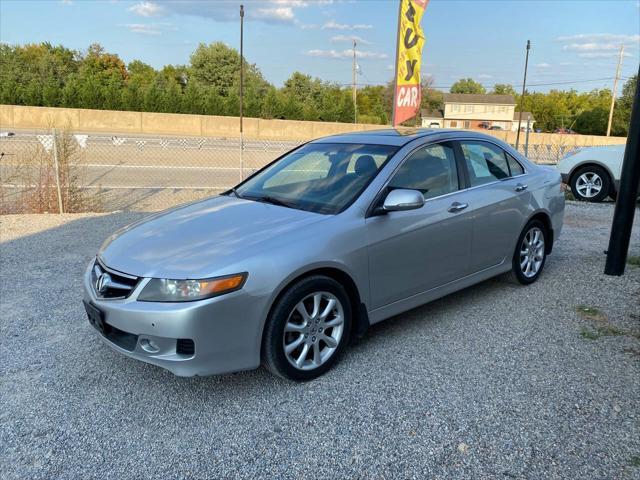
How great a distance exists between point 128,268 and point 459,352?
95.8 inches

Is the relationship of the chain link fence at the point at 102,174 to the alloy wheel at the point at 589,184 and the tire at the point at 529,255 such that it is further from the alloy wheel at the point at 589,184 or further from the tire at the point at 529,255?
the alloy wheel at the point at 589,184

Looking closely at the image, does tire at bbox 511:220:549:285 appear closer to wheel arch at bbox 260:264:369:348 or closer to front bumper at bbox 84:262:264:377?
wheel arch at bbox 260:264:369:348

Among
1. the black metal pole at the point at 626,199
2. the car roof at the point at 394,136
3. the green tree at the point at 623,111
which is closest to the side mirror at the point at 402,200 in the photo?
the car roof at the point at 394,136

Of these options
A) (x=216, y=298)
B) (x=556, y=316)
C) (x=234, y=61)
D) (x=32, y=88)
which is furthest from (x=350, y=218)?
(x=234, y=61)

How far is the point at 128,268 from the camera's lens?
3.14 meters

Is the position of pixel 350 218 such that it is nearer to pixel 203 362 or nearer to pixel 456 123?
pixel 203 362

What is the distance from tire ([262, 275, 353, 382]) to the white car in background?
9.19 meters

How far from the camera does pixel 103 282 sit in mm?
3232

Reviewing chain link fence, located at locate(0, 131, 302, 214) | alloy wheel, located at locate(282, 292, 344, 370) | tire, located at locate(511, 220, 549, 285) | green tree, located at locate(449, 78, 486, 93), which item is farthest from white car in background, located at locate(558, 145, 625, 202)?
green tree, located at locate(449, 78, 486, 93)

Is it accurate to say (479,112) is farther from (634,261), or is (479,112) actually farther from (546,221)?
(546,221)

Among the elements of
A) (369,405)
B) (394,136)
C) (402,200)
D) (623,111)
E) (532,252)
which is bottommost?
(369,405)

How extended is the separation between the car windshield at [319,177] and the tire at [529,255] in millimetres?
1876

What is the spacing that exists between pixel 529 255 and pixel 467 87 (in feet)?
394

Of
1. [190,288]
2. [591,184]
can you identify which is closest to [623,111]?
[591,184]
